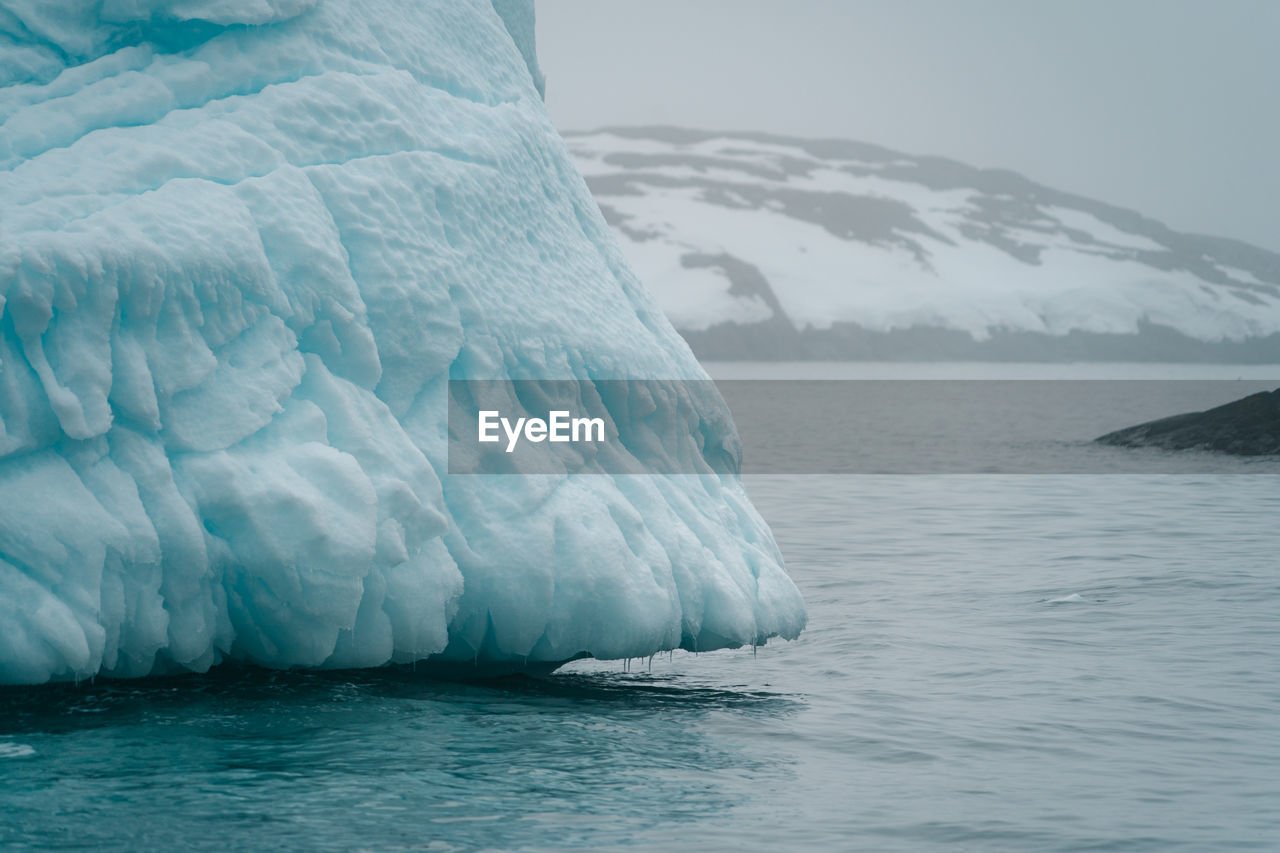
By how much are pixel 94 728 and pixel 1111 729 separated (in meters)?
5.72

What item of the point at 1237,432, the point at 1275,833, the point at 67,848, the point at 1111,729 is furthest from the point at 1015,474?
the point at 67,848

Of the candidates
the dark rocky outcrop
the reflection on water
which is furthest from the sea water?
the dark rocky outcrop

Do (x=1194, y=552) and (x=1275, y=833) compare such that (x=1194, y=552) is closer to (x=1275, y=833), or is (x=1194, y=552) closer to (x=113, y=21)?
(x=1275, y=833)

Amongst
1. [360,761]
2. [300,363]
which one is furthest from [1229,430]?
[360,761]

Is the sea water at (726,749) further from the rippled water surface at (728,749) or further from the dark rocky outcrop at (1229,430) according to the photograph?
the dark rocky outcrop at (1229,430)

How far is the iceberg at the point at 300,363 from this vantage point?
262 inches

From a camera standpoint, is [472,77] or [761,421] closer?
[472,77]

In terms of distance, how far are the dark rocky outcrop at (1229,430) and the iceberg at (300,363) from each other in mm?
26264

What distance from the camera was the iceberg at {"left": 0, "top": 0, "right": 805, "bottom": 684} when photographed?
6.65 m

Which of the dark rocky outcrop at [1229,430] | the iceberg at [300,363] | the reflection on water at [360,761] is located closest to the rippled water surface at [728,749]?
the reflection on water at [360,761]

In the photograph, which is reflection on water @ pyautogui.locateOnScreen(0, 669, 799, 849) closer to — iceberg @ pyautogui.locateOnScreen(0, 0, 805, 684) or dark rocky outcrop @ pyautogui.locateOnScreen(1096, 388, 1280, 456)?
iceberg @ pyautogui.locateOnScreen(0, 0, 805, 684)

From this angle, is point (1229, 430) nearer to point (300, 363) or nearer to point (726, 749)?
point (726, 749)

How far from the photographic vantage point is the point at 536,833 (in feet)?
18.5

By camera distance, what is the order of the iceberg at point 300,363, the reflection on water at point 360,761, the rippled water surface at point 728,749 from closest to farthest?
the reflection on water at point 360,761, the rippled water surface at point 728,749, the iceberg at point 300,363
